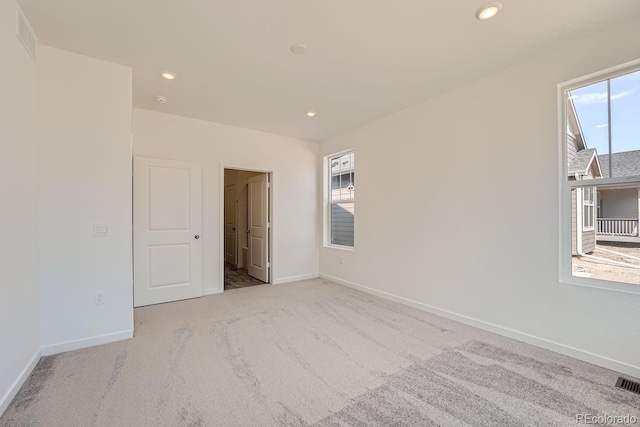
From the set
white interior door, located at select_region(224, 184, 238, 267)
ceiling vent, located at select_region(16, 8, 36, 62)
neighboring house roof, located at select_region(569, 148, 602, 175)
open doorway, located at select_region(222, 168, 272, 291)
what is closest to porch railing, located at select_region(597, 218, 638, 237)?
neighboring house roof, located at select_region(569, 148, 602, 175)

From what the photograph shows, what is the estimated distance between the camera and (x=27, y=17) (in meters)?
2.10

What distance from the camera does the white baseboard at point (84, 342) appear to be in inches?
95.8

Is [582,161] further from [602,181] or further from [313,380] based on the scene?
[313,380]

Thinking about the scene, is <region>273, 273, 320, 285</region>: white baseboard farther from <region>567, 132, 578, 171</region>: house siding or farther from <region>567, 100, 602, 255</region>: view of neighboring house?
<region>567, 132, 578, 171</region>: house siding

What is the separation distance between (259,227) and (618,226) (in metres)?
4.77

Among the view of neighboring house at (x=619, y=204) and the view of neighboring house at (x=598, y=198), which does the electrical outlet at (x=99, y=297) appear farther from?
the view of neighboring house at (x=619, y=204)

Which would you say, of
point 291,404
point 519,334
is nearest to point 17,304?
point 291,404

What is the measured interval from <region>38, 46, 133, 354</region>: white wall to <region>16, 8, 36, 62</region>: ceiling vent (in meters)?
0.20

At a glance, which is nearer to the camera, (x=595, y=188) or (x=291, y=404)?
(x=291, y=404)

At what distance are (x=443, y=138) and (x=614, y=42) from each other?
1505 mm

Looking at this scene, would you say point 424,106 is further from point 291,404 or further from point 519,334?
point 291,404

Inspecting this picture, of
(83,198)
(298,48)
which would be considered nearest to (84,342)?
(83,198)

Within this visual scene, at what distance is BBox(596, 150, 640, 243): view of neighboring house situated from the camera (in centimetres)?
223

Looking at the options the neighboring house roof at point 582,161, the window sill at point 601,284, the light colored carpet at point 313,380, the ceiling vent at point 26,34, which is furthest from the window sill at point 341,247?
the ceiling vent at point 26,34
